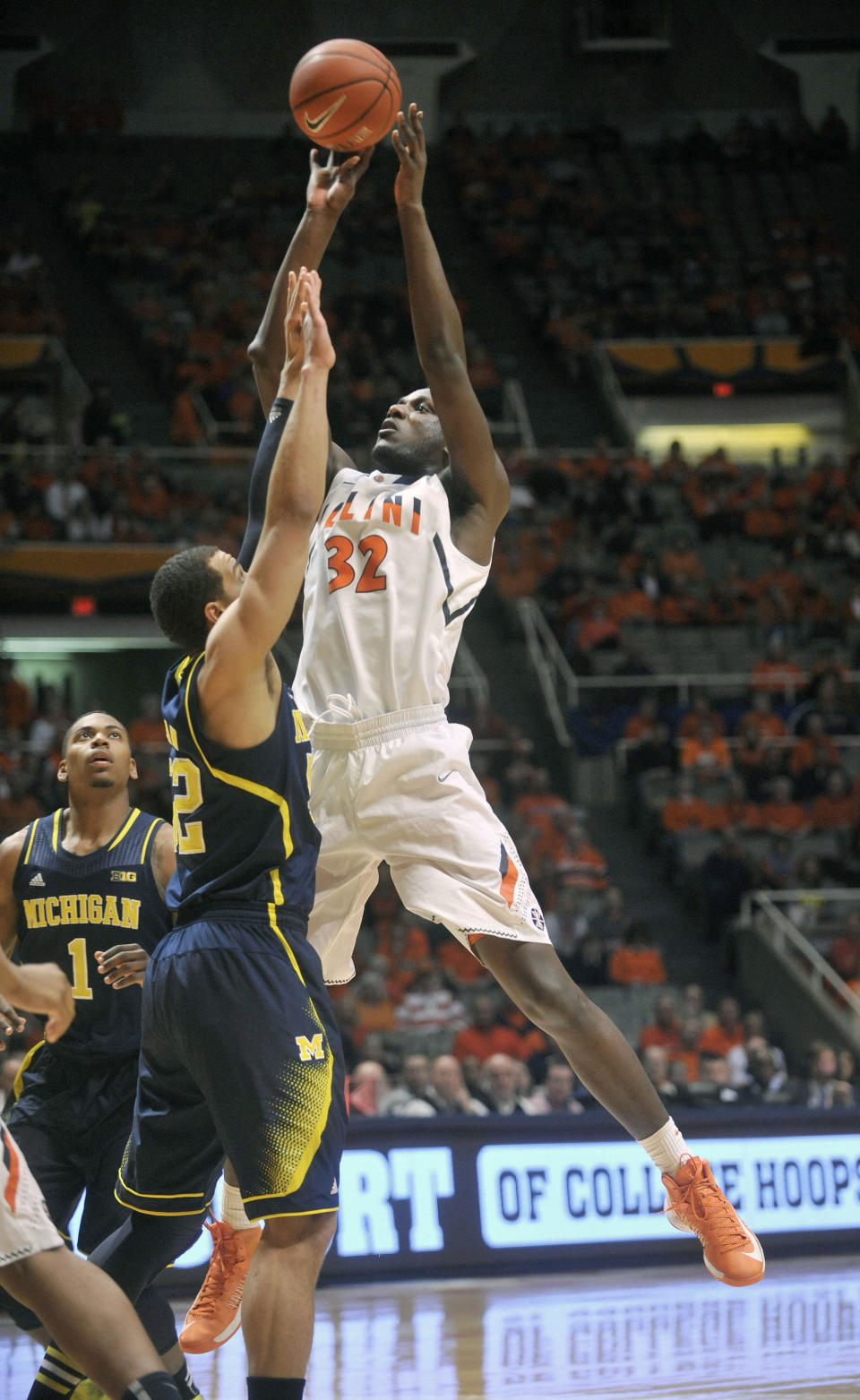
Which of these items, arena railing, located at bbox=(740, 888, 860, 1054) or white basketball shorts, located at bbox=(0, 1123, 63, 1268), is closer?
white basketball shorts, located at bbox=(0, 1123, 63, 1268)

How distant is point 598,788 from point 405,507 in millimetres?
10070

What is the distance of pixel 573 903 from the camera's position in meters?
12.2

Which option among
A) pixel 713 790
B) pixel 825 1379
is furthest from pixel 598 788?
pixel 825 1379

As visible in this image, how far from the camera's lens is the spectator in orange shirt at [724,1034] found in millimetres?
10895

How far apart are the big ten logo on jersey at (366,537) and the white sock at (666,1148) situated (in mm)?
1759

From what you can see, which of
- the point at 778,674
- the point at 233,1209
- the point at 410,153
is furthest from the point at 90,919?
the point at 778,674

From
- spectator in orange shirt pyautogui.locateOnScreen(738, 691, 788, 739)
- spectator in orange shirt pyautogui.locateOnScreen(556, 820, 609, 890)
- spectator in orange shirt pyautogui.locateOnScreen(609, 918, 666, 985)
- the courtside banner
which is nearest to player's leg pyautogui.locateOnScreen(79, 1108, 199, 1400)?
the courtside banner

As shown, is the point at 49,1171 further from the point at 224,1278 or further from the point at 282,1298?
the point at 282,1298

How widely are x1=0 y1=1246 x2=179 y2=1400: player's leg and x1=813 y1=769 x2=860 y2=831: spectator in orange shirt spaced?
11125mm

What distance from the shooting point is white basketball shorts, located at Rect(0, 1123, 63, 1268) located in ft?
10.9

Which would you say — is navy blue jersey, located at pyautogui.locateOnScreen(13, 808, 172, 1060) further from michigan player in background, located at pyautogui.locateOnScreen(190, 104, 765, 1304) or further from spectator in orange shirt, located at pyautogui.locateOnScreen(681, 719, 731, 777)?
spectator in orange shirt, located at pyautogui.locateOnScreen(681, 719, 731, 777)

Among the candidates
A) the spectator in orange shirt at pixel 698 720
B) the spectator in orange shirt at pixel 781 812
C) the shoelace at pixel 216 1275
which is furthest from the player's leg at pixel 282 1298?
the spectator in orange shirt at pixel 698 720

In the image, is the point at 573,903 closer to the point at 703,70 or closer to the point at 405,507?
the point at 405,507

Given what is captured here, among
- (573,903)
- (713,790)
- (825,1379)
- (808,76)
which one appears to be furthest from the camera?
(808,76)
